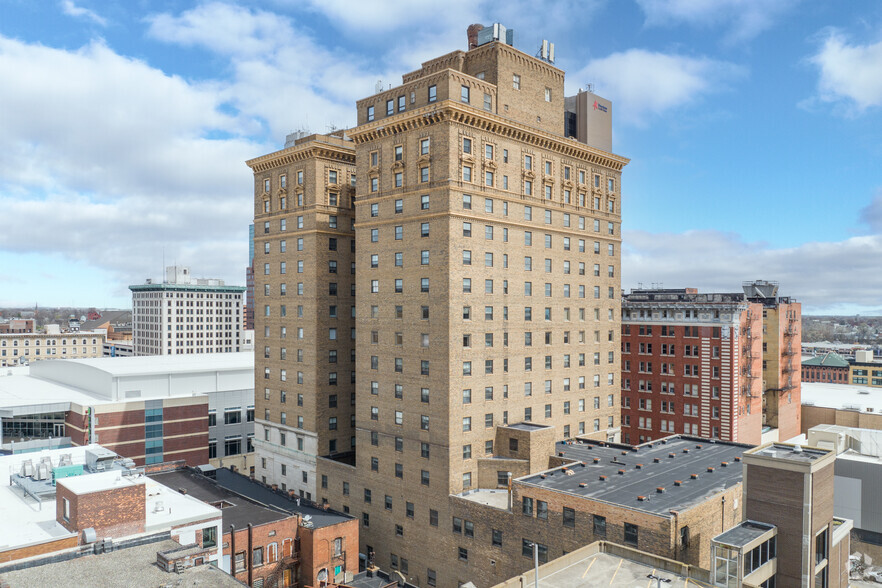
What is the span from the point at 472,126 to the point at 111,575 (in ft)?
163

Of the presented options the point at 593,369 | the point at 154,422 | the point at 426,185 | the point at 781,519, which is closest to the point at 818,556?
the point at 781,519

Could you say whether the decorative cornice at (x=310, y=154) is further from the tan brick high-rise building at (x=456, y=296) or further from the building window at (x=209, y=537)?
the building window at (x=209, y=537)

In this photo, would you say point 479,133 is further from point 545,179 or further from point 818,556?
point 818,556

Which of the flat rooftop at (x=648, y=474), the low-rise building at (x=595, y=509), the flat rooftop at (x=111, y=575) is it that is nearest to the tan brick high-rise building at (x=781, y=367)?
the flat rooftop at (x=648, y=474)

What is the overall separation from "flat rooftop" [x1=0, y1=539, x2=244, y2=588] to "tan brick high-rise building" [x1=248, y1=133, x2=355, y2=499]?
122ft

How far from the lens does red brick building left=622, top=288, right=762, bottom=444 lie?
94938mm

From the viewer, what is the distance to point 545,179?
74375 mm

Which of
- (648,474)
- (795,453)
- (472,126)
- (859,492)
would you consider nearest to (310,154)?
(472,126)

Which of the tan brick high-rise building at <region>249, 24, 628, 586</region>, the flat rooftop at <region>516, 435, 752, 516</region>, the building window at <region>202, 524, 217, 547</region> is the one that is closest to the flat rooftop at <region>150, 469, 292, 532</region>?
the building window at <region>202, 524, 217, 547</region>

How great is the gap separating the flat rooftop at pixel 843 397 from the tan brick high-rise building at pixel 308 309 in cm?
9167

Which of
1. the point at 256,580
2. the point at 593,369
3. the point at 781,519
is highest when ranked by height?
the point at 593,369

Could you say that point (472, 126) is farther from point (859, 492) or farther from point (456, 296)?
point (859, 492)

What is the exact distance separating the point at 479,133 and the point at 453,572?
4451 centimetres

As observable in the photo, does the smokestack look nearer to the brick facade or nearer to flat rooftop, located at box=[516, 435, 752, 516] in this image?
flat rooftop, located at box=[516, 435, 752, 516]
